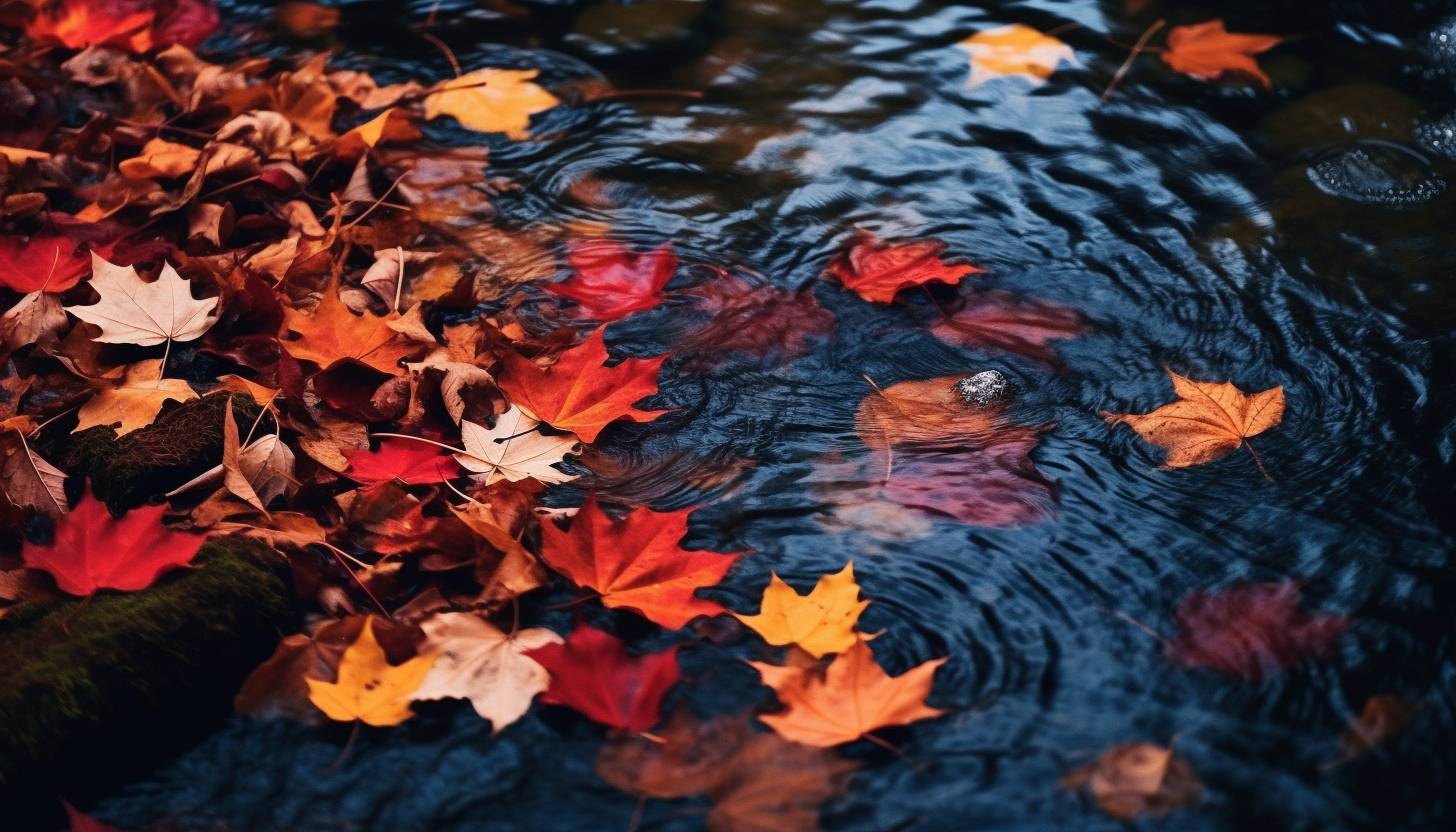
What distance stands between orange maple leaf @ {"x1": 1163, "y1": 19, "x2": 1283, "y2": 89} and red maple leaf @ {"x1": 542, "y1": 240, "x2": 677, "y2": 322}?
1775 millimetres

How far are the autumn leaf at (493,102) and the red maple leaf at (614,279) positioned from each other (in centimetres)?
69

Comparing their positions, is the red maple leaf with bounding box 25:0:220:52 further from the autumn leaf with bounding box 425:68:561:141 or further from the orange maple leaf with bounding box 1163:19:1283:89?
the orange maple leaf with bounding box 1163:19:1283:89

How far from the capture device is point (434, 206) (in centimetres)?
287

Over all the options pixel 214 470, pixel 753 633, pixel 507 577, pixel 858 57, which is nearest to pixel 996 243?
pixel 858 57

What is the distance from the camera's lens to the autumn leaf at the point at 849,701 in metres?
1.58

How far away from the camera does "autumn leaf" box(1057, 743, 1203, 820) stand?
4.91 feet

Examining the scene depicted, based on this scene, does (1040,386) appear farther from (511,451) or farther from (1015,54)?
(1015,54)

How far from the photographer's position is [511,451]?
2035 mm

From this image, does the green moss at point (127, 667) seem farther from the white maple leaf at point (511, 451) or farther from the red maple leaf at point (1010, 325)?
the red maple leaf at point (1010, 325)

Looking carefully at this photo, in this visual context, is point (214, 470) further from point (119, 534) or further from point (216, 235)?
point (216, 235)

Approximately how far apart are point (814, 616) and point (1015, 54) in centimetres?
231

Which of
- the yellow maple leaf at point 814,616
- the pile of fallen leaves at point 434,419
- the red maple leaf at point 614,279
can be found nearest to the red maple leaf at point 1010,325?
the pile of fallen leaves at point 434,419

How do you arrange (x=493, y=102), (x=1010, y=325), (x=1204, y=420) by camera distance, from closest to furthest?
(x=1204, y=420)
(x=1010, y=325)
(x=493, y=102)

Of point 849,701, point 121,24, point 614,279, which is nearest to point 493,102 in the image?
point 614,279
